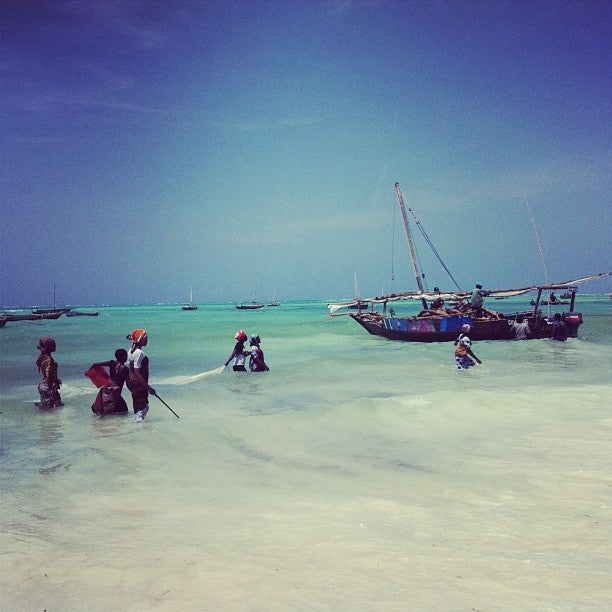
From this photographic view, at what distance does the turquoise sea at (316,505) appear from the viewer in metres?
3.59

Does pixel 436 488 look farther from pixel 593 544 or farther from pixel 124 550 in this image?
pixel 124 550

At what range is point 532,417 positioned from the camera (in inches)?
371

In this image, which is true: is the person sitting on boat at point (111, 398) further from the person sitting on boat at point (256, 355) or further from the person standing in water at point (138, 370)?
the person sitting on boat at point (256, 355)

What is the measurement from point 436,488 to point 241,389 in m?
9.27

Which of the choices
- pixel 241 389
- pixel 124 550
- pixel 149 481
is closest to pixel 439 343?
pixel 241 389

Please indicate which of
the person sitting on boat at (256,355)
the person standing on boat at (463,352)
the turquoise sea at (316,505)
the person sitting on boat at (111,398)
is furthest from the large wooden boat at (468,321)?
the person sitting on boat at (111,398)

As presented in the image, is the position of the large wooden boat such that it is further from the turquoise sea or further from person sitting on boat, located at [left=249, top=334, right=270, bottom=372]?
the turquoise sea

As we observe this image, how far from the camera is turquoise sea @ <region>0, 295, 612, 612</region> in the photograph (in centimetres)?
359

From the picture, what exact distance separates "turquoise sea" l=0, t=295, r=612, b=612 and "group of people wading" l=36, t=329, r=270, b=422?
13.6 inches

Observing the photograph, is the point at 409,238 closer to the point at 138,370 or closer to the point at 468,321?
the point at 468,321

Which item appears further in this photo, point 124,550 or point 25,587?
point 124,550

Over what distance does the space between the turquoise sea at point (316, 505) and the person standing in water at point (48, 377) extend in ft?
1.29

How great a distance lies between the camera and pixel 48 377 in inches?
438

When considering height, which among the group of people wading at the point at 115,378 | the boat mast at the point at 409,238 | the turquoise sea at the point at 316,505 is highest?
the boat mast at the point at 409,238
